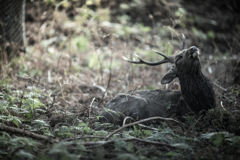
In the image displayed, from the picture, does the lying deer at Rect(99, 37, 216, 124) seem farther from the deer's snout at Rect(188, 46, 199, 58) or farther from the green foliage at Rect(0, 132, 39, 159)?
the green foliage at Rect(0, 132, 39, 159)

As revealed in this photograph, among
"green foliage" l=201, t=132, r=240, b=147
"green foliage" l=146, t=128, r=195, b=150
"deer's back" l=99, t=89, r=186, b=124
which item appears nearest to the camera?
"green foliage" l=201, t=132, r=240, b=147

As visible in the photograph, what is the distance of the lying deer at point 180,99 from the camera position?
13.5ft

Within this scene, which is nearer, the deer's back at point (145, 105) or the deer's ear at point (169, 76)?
the deer's back at point (145, 105)

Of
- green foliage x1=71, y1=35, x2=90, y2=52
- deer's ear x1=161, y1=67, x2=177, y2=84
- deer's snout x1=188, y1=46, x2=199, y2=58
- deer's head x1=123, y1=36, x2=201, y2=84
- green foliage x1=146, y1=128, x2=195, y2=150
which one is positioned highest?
green foliage x1=71, y1=35, x2=90, y2=52

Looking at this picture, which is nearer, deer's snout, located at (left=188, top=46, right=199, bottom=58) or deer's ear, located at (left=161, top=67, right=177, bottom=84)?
deer's snout, located at (left=188, top=46, right=199, bottom=58)

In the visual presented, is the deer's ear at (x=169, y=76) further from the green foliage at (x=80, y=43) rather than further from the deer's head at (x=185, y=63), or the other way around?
the green foliage at (x=80, y=43)

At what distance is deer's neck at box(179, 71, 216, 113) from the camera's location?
4117 mm

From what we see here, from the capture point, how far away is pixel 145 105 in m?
4.20

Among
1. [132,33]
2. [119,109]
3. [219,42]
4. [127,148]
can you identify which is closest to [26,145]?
[127,148]

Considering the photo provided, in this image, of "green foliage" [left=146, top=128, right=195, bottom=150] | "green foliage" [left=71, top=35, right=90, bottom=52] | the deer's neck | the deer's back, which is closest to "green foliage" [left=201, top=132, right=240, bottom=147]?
"green foliage" [left=146, top=128, right=195, bottom=150]

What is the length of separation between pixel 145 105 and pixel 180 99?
0.66 meters

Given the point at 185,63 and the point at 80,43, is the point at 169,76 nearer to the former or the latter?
the point at 185,63

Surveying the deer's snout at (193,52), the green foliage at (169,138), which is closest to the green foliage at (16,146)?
the green foliage at (169,138)

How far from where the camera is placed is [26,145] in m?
2.59
